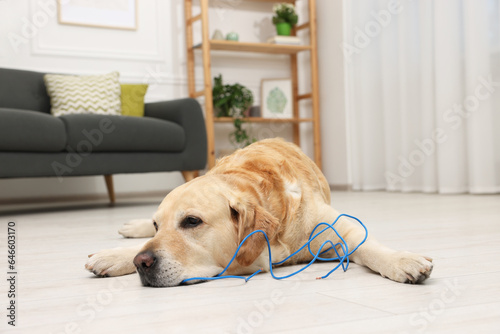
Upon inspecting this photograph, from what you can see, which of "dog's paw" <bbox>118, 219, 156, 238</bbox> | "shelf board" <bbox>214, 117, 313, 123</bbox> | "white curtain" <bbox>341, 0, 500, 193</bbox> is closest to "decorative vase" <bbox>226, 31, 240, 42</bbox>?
"shelf board" <bbox>214, 117, 313, 123</bbox>

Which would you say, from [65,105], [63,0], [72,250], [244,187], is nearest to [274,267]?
[244,187]

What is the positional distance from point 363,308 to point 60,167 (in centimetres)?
262

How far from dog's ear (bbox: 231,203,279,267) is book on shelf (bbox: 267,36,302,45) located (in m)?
3.86

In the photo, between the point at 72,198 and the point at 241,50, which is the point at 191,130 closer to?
the point at 72,198

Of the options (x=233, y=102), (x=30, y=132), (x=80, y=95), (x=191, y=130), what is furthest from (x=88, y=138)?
(x=233, y=102)

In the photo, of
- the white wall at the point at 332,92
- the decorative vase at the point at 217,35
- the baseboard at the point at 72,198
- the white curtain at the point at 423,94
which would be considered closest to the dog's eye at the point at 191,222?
the white curtain at the point at 423,94

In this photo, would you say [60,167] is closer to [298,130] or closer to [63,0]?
[63,0]

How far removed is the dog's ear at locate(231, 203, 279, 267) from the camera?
112 cm

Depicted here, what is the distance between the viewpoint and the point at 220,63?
4.98 m

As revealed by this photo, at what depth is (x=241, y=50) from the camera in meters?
4.95

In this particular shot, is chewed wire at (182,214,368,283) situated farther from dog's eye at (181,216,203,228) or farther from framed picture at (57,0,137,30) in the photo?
framed picture at (57,0,137,30)

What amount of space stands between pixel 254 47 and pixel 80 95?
1.79 m

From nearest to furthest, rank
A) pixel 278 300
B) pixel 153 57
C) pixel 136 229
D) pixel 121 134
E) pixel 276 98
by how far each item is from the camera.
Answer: pixel 278 300, pixel 136 229, pixel 121 134, pixel 153 57, pixel 276 98

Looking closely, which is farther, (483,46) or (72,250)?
(483,46)
